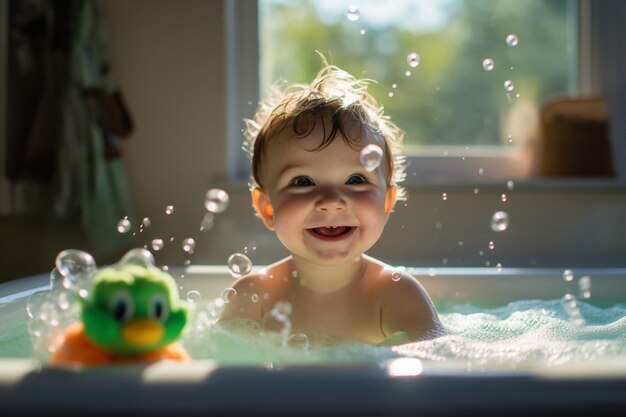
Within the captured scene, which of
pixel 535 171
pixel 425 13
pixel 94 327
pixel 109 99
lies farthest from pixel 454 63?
pixel 94 327

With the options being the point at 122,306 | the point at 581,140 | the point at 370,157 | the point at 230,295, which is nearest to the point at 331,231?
the point at 370,157

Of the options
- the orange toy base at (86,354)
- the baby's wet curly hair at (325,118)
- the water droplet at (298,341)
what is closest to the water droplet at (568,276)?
the baby's wet curly hair at (325,118)

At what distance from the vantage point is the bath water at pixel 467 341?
3.53 ft

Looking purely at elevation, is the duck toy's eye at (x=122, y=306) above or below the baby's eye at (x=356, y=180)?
below

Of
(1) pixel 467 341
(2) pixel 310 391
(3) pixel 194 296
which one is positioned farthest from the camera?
(3) pixel 194 296

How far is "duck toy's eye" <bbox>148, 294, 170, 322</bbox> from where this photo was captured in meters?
0.83

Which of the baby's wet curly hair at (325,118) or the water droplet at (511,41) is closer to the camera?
the baby's wet curly hair at (325,118)

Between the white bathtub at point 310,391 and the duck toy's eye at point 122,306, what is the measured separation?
0.06 meters

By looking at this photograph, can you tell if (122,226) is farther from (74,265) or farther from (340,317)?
(74,265)

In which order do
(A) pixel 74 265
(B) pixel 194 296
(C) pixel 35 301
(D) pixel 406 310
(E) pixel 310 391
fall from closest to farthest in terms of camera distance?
(E) pixel 310 391, (A) pixel 74 265, (D) pixel 406 310, (C) pixel 35 301, (B) pixel 194 296

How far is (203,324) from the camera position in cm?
138

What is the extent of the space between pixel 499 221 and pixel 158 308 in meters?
1.77

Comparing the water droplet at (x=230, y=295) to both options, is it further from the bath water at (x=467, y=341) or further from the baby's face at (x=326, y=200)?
the baby's face at (x=326, y=200)

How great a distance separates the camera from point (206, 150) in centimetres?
256
